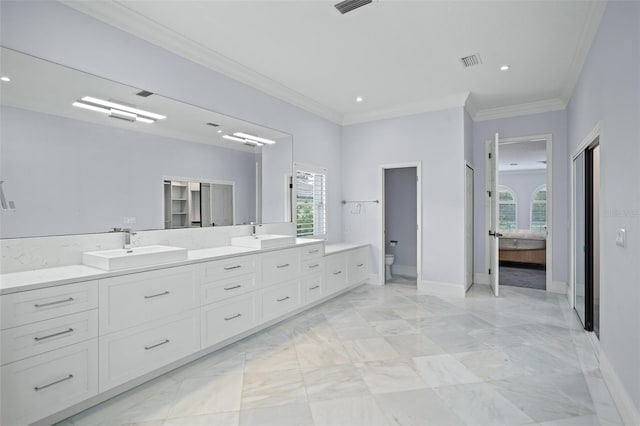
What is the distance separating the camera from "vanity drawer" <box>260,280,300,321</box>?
3393 mm

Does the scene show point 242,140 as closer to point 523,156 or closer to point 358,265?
point 358,265

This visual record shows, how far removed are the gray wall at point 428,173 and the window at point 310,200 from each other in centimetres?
65

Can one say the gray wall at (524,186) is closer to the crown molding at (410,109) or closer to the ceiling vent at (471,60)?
the crown molding at (410,109)

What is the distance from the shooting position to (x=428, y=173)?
4965 millimetres

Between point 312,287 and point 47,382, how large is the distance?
8.82 feet

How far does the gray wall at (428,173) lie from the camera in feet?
15.5

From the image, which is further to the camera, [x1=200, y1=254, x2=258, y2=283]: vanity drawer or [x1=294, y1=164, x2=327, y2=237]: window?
[x1=294, y1=164, x2=327, y2=237]: window

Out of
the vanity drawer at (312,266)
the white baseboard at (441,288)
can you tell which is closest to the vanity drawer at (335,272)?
the vanity drawer at (312,266)

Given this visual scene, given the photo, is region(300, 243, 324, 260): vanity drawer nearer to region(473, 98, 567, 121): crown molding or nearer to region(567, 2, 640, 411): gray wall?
region(567, 2, 640, 411): gray wall

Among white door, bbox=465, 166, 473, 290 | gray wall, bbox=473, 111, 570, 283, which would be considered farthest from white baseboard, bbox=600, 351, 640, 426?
gray wall, bbox=473, 111, 570, 283

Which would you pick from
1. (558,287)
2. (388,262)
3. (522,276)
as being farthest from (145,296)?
(522,276)

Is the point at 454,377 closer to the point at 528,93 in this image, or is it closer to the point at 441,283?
the point at 441,283

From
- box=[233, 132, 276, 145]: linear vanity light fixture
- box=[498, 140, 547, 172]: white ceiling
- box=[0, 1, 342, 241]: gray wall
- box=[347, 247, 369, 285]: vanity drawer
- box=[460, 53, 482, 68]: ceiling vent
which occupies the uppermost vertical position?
box=[460, 53, 482, 68]: ceiling vent

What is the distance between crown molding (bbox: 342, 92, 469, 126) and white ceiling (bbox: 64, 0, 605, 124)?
0.04m
